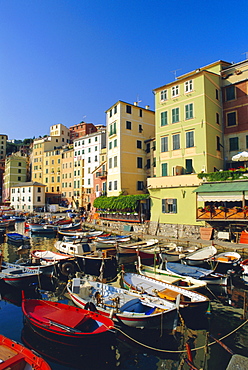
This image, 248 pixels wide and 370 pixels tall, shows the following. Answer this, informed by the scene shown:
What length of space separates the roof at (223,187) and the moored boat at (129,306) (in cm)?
1778

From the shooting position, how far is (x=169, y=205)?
33125 mm

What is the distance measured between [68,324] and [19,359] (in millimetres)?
3435

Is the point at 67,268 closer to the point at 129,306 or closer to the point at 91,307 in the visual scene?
the point at 91,307

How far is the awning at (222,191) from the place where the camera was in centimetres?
2581

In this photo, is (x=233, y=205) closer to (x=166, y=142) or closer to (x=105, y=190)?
(x=166, y=142)

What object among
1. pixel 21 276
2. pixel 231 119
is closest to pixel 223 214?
pixel 231 119

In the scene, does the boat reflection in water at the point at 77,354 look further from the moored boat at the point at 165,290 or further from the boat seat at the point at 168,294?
the moored boat at the point at 165,290

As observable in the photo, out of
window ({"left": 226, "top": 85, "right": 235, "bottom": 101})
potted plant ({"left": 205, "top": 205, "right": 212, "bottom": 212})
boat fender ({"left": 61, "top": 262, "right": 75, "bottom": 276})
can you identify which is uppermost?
window ({"left": 226, "top": 85, "right": 235, "bottom": 101})

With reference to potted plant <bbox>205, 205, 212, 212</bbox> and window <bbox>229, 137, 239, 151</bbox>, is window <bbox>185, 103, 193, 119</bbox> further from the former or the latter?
potted plant <bbox>205, 205, 212, 212</bbox>

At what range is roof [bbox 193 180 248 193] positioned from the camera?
26031mm

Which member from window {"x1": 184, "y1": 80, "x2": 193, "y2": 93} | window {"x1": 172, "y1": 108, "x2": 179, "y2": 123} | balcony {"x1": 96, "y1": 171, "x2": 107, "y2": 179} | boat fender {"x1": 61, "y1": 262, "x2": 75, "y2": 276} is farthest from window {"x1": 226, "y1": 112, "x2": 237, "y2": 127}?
boat fender {"x1": 61, "y1": 262, "x2": 75, "y2": 276}

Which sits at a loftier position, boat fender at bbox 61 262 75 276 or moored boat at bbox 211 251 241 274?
moored boat at bbox 211 251 241 274

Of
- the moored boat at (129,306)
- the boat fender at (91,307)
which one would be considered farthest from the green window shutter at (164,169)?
the boat fender at (91,307)

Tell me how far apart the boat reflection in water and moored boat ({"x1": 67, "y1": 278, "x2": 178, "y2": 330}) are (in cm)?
131
